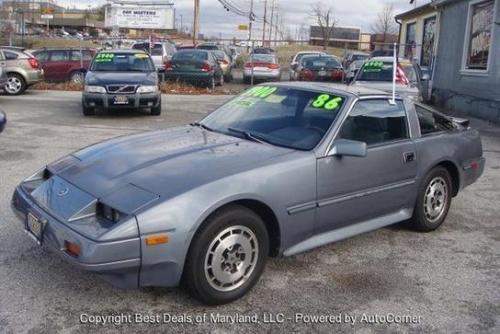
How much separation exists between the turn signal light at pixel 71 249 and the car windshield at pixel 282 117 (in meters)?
1.71

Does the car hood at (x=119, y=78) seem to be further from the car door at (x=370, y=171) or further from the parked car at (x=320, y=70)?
the parked car at (x=320, y=70)

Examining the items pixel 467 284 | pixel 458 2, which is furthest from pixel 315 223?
pixel 458 2

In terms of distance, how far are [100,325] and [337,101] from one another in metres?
2.55

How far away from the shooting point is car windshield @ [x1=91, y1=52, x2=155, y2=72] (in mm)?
12836

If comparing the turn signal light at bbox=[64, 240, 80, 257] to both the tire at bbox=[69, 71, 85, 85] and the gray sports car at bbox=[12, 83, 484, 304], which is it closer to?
the gray sports car at bbox=[12, 83, 484, 304]

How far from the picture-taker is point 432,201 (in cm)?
527

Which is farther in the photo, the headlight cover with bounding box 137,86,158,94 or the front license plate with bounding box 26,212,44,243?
the headlight cover with bounding box 137,86,158,94

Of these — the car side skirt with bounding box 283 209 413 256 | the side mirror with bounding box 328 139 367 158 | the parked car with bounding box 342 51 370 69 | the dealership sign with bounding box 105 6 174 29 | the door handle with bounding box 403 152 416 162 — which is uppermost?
the dealership sign with bounding box 105 6 174 29

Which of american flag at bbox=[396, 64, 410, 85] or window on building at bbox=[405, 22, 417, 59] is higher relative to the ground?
window on building at bbox=[405, 22, 417, 59]

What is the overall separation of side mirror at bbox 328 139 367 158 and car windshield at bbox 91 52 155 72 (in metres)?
9.61

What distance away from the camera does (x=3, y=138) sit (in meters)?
9.41

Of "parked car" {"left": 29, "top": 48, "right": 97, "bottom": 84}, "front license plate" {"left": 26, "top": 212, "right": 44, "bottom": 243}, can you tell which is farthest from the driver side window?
"parked car" {"left": 29, "top": 48, "right": 97, "bottom": 84}

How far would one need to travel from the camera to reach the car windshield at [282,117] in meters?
4.32

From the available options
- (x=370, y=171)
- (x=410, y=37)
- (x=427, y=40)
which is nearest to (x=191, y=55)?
(x=427, y=40)
